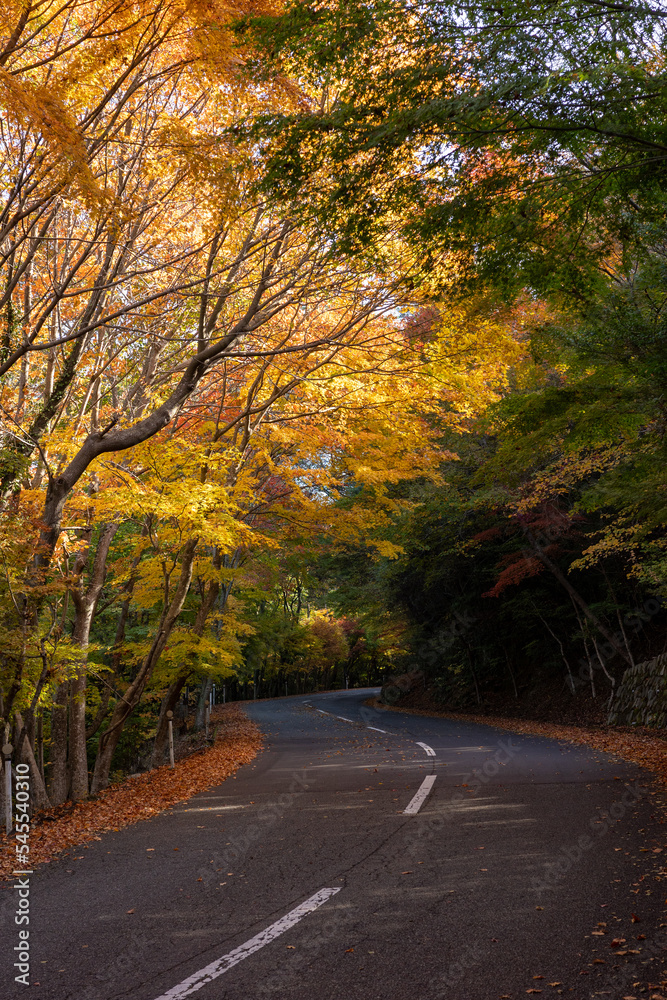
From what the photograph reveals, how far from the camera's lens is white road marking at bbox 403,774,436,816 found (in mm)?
7680

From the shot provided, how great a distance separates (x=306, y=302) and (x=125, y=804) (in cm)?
889

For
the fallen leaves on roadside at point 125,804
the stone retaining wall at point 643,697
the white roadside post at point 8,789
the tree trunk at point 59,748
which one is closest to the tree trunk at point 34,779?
the fallen leaves on roadside at point 125,804

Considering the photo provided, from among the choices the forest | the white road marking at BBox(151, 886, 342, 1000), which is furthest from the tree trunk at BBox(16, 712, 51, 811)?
the white road marking at BBox(151, 886, 342, 1000)

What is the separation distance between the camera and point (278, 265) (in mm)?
11211

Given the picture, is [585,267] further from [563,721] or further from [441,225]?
[563,721]

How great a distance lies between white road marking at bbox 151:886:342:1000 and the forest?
519 centimetres

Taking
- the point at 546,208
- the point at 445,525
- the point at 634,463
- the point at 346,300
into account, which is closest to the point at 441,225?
the point at 546,208

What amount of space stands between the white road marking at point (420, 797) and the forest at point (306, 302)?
4827 millimetres

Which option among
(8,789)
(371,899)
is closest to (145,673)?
(8,789)

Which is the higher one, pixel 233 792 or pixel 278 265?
pixel 278 265

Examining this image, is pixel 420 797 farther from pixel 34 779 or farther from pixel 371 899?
pixel 34 779

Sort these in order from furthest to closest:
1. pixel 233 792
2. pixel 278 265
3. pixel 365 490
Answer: pixel 365 490 → pixel 278 265 → pixel 233 792

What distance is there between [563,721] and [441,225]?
17.7m

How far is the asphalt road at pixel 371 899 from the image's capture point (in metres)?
3.59
